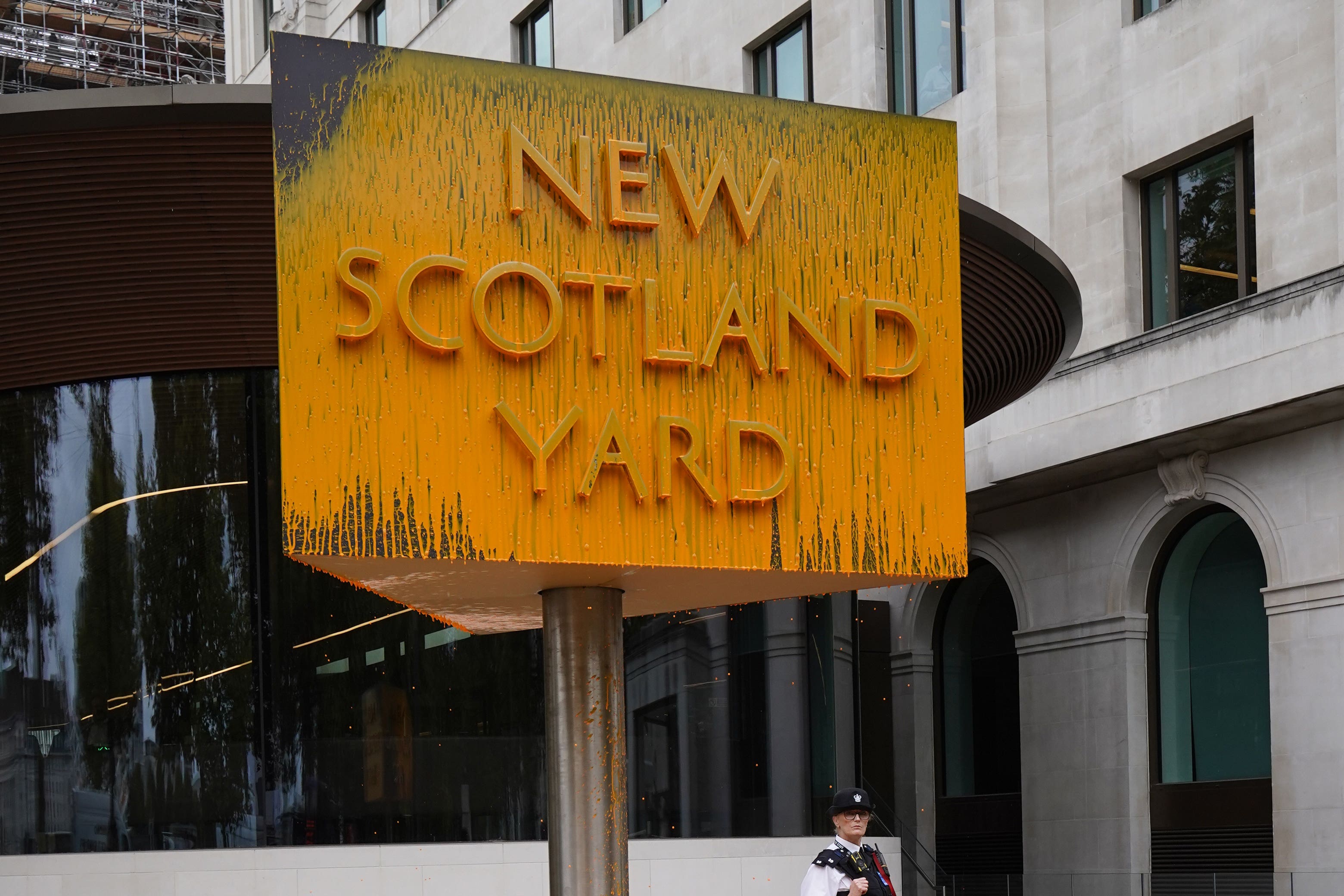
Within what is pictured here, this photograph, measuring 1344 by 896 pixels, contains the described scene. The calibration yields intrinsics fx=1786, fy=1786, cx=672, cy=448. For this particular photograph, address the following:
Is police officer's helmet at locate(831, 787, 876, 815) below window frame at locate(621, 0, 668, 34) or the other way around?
below

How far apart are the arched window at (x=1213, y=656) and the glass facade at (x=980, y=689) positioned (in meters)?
3.74

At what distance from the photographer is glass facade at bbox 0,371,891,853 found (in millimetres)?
15539

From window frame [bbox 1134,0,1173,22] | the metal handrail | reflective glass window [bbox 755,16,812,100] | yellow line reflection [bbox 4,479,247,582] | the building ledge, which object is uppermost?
reflective glass window [bbox 755,16,812,100]

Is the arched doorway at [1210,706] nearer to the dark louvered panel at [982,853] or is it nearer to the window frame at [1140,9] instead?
the dark louvered panel at [982,853]

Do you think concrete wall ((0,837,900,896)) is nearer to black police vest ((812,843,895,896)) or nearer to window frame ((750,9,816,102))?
black police vest ((812,843,895,896))

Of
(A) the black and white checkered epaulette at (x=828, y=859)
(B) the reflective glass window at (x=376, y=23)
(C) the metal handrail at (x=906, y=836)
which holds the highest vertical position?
(B) the reflective glass window at (x=376, y=23)

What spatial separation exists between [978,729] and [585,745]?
68.6 ft

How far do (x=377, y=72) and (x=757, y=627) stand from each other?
34.4ft

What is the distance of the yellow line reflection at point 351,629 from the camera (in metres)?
16.2

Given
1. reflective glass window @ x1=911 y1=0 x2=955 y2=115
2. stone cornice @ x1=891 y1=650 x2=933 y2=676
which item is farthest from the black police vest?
stone cornice @ x1=891 y1=650 x2=933 y2=676

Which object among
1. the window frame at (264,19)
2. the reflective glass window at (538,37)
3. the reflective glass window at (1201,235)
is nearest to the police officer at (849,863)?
the reflective glass window at (1201,235)

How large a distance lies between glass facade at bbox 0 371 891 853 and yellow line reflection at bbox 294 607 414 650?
3 centimetres

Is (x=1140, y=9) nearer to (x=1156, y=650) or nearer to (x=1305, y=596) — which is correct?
(x=1305, y=596)

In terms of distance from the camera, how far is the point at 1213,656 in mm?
24859
